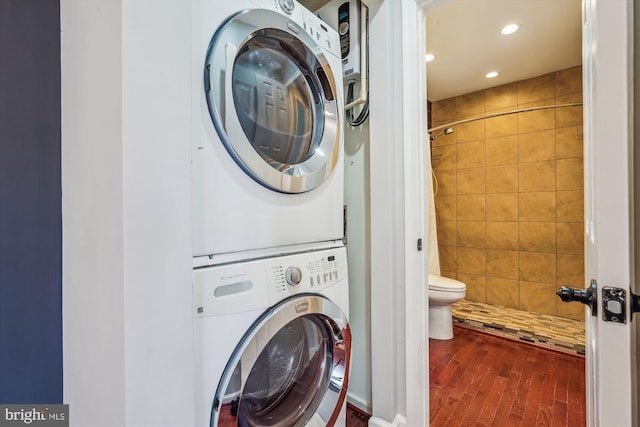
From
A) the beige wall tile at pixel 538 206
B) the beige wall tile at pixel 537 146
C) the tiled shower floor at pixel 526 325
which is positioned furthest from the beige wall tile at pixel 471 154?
the tiled shower floor at pixel 526 325

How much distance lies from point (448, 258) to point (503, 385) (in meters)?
1.54

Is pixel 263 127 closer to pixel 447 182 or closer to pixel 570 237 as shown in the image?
pixel 447 182

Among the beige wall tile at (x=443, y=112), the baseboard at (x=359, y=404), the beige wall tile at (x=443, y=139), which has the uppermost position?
the beige wall tile at (x=443, y=112)

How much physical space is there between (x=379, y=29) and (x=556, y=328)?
2.60m

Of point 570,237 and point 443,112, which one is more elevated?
point 443,112

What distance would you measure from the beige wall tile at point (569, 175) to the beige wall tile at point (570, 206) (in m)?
0.05

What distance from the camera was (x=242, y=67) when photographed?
83cm

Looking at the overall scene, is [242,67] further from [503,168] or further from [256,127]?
[503,168]

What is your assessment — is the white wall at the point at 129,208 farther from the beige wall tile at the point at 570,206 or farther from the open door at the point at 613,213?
the beige wall tile at the point at 570,206

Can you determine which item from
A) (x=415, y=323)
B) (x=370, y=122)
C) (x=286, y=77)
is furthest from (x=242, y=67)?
(x=415, y=323)

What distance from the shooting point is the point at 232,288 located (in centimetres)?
73

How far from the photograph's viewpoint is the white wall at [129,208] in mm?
444

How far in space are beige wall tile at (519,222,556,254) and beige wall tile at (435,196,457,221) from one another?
2.00 ft

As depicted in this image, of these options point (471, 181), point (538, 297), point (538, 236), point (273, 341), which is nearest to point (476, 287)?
point (538, 297)
